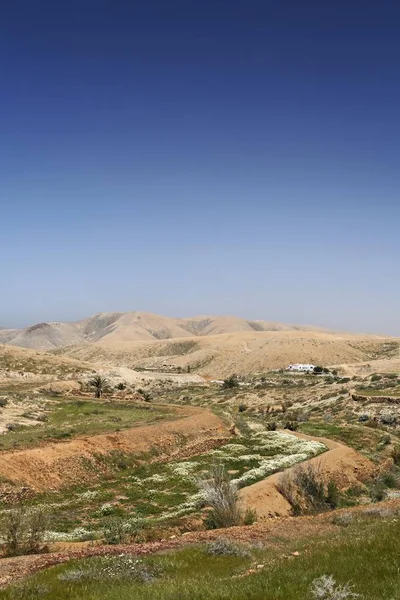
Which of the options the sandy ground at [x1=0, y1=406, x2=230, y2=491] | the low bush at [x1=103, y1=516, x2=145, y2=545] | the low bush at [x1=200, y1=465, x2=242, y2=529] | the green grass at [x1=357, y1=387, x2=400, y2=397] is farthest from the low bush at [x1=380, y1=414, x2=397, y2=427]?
the low bush at [x1=103, y1=516, x2=145, y2=545]

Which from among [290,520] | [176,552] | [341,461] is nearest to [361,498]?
[341,461]

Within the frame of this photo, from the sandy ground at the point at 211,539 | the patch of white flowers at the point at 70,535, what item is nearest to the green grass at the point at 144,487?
the patch of white flowers at the point at 70,535

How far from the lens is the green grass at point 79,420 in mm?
41250

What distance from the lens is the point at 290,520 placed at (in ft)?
68.5

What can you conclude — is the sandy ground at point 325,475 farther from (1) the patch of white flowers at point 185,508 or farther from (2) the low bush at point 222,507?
(2) the low bush at point 222,507

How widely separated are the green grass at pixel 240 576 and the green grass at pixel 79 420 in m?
27.2

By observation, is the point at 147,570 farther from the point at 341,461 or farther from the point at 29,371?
the point at 29,371

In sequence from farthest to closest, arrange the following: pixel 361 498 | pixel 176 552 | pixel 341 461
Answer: pixel 341 461 → pixel 361 498 → pixel 176 552

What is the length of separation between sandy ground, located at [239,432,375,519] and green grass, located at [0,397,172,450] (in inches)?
712

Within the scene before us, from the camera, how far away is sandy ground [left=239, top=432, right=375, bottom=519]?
2630 cm

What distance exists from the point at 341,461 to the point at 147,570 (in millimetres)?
25840

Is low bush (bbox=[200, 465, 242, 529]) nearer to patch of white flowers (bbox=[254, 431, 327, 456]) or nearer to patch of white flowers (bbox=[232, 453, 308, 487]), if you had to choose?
patch of white flowers (bbox=[232, 453, 308, 487])

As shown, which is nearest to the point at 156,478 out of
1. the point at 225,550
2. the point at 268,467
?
the point at 268,467

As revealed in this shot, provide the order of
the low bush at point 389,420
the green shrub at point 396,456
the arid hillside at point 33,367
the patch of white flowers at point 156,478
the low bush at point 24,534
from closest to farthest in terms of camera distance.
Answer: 1. the low bush at point 24,534
2. the patch of white flowers at point 156,478
3. the green shrub at point 396,456
4. the low bush at point 389,420
5. the arid hillside at point 33,367
